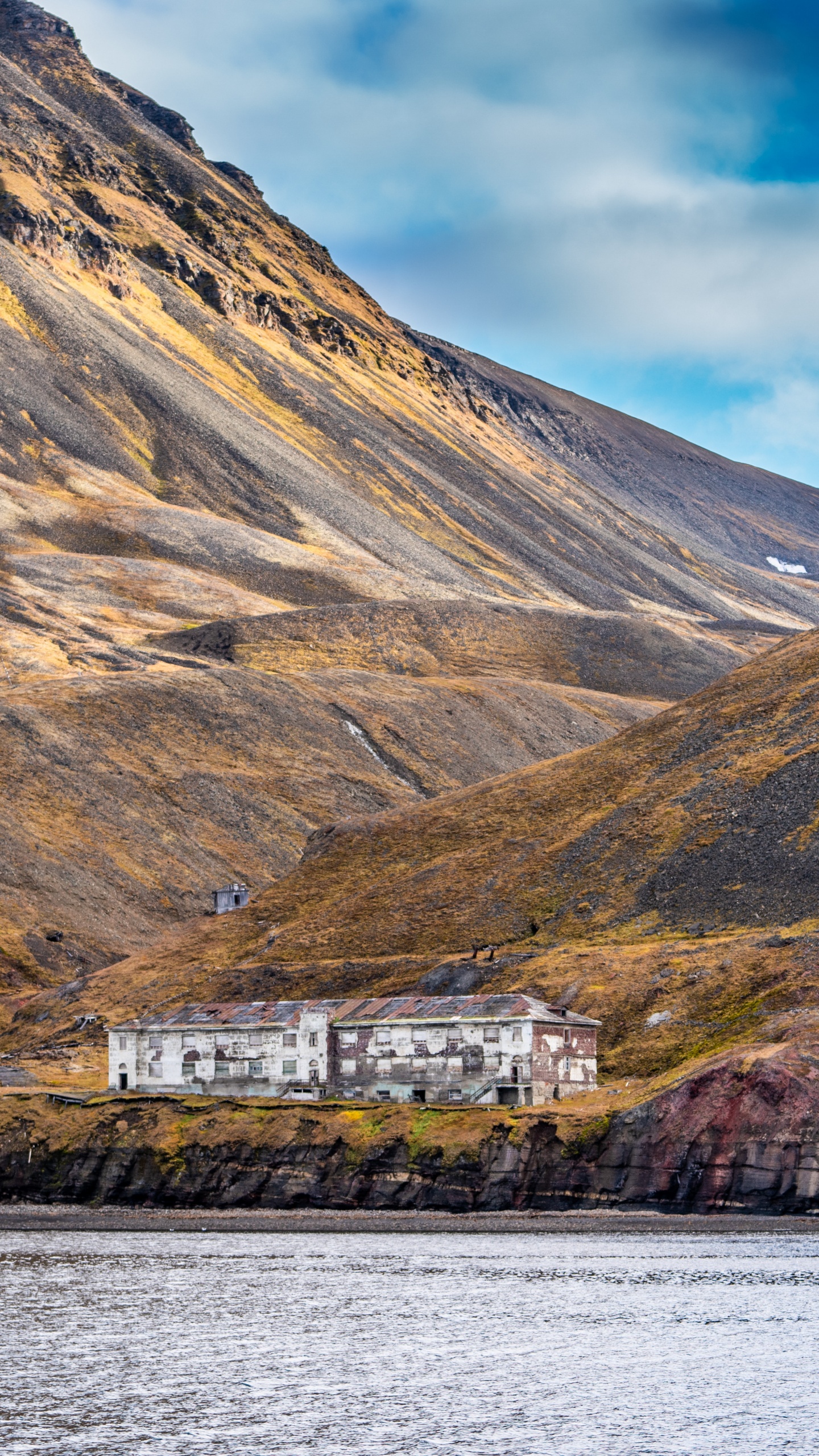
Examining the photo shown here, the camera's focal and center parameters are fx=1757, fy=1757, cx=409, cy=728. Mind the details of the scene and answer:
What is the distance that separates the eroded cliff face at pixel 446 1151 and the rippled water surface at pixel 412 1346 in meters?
4.97

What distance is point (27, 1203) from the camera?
258 ft

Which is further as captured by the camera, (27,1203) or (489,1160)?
(27,1203)

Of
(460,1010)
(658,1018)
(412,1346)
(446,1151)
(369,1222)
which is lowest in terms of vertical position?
(412,1346)

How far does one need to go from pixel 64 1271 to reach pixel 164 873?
83789 mm

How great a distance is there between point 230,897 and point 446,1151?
182 ft

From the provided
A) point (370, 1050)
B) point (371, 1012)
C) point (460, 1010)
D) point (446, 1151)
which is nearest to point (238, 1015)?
point (371, 1012)

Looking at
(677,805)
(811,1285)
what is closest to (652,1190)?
(811,1285)

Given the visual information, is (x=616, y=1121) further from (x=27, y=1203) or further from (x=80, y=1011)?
(x=80, y=1011)

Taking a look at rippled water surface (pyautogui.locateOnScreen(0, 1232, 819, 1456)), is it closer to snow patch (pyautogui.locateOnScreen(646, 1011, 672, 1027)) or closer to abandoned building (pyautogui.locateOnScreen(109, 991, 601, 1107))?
abandoned building (pyautogui.locateOnScreen(109, 991, 601, 1107))

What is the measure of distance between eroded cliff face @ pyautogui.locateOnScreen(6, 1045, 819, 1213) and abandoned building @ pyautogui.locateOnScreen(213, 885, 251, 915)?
41290 mm

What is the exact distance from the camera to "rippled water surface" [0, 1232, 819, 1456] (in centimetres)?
3716

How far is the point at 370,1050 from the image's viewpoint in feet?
273

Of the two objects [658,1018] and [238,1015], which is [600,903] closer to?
[658,1018]

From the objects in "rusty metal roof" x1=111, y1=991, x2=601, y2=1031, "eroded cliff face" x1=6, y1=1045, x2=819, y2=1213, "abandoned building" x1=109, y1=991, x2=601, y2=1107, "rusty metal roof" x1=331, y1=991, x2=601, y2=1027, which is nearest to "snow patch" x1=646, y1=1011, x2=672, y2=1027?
"rusty metal roof" x1=331, y1=991, x2=601, y2=1027
